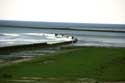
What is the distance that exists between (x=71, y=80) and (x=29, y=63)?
7556 mm

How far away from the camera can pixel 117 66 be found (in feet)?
82.2

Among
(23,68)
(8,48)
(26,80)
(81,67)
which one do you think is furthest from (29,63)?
(8,48)

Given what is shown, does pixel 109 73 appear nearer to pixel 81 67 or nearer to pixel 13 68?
pixel 81 67

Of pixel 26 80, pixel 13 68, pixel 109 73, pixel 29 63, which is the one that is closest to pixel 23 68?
pixel 13 68

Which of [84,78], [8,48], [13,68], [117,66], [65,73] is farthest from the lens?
[8,48]

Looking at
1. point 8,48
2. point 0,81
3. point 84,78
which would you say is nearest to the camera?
point 0,81

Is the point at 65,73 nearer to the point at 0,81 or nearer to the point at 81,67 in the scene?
the point at 81,67

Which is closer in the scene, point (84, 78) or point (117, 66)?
point (84, 78)

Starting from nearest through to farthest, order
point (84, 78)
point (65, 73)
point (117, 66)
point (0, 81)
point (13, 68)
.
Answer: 1. point (0, 81)
2. point (84, 78)
3. point (65, 73)
4. point (13, 68)
5. point (117, 66)

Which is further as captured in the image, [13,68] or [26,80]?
[13,68]

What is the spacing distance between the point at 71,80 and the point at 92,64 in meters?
6.99

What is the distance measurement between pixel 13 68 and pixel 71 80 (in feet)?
18.7

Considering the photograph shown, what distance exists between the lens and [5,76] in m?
20.0

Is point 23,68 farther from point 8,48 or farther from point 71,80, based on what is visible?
point 8,48
